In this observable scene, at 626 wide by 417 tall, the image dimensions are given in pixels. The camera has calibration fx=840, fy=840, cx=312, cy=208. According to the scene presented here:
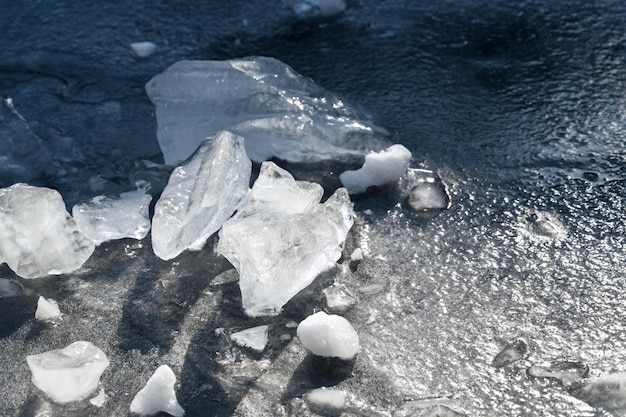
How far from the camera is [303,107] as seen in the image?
2402 mm

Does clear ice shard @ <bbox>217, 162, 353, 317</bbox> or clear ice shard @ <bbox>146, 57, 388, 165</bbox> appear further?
clear ice shard @ <bbox>146, 57, 388, 165</bbox>

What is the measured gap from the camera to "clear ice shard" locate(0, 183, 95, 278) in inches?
75.2

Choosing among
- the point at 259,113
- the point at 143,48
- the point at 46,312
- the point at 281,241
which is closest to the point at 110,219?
the point at 46,312

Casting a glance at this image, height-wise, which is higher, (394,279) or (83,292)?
(394,279)

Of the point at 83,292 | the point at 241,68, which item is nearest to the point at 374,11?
the point at 241,68

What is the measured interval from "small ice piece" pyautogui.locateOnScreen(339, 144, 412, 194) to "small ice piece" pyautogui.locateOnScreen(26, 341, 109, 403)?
0.79 metres

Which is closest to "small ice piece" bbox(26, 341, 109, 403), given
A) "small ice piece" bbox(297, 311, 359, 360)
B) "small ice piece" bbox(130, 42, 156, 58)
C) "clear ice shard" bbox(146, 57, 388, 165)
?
"small ice piece" bbox(297, 311, 359, 360)

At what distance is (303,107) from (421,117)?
347 mm

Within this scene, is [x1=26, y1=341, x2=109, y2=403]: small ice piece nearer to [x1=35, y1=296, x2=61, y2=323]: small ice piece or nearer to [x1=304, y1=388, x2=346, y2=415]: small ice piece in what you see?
[x1=35, y1=296, x2=61, y2=323]: small ice piece

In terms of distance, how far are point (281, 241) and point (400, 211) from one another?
1.26ft

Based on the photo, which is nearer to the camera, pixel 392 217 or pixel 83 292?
pixel 83 292

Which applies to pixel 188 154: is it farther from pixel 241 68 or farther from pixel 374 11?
pixel 374 11

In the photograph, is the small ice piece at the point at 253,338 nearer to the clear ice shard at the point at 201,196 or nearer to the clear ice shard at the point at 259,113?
the clear ice shard at the point at 201,196

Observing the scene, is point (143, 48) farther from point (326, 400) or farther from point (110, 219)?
point (326, 400)
